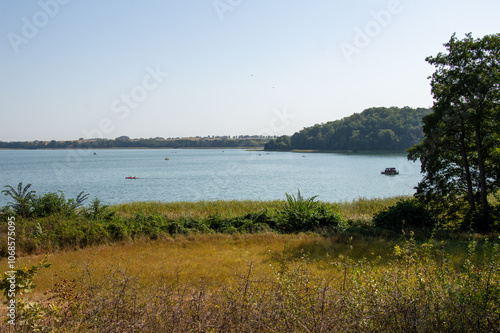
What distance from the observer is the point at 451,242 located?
13.6 m

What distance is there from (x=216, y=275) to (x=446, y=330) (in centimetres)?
616

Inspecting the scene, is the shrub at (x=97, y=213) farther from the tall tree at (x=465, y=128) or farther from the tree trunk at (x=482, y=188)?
the tree trunk at (x=482, y=188)

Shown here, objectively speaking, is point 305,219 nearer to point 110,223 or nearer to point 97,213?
point 110,223

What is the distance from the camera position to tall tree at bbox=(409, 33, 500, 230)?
55.4 ft

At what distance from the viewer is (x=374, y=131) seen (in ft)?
470

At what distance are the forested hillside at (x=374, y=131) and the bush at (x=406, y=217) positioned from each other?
11853 cm

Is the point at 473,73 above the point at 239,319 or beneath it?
above

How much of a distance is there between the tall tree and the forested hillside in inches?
4576

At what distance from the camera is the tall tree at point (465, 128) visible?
16875mm

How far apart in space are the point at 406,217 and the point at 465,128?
5618mm

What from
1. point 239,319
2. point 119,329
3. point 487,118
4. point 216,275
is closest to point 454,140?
point 487,118

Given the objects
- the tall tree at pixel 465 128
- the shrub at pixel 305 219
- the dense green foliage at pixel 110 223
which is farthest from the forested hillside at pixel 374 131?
the dense green foliage at pixel 110 223

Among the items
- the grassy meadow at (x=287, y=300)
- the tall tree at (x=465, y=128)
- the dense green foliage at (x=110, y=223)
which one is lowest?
the dense green foliage at (x=110, y=223)

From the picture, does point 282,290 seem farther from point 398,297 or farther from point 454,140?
point 454,140
